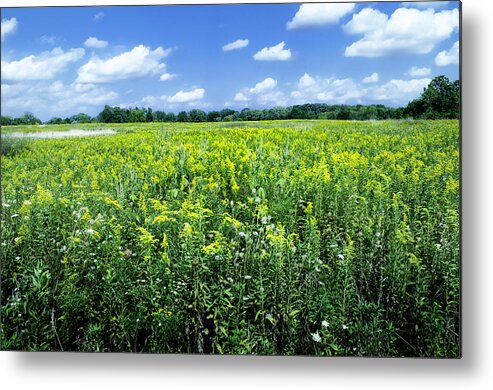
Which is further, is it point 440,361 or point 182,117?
point 182,117

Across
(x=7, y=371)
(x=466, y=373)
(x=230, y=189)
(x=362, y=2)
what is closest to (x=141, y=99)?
(x=230, y=189)

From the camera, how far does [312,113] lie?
4008mm

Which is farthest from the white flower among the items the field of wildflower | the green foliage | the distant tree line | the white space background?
the green foliage

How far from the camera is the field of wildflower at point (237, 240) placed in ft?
12.8

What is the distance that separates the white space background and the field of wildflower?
0.09 m

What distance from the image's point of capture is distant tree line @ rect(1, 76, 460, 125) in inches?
152

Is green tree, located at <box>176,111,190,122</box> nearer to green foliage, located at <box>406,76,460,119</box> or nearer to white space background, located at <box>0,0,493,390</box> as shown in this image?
white space background, located at <box>0,0,493,390</box>

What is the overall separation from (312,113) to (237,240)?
2.81 ft

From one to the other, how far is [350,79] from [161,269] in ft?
5.07

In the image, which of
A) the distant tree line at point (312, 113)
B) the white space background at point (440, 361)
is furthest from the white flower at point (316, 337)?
the distant tree line at point (312, 113)

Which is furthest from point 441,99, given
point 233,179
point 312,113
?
point 233,179

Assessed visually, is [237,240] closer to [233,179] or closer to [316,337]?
[233,179]

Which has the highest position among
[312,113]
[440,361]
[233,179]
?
[312,113]

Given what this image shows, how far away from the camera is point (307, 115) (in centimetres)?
402
